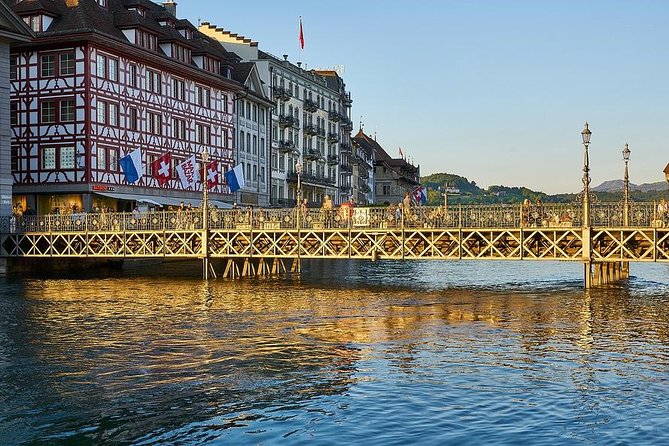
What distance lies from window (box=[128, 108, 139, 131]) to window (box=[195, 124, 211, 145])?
338 inches

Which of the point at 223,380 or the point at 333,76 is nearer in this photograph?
the point at 223,380

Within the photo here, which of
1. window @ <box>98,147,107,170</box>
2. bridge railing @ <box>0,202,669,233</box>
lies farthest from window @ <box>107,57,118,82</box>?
bridge railing @ <box>0,202,669,233</box>

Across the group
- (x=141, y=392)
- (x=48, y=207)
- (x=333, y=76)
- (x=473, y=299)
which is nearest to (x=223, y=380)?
(x=141, y=392)

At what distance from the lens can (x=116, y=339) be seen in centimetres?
2595

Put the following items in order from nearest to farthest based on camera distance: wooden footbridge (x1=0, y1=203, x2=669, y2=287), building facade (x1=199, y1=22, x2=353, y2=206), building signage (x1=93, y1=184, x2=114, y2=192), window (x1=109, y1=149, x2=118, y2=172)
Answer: wooden footbridge (x1=0, y1=203, x2=669, y2=287), building signage (x1=93, y1=184, x2=114, y2=192), window (x1=109, y1=149, x2=118, y2=172), building facade (x1=199, y1=22, x2=353, y2=206)

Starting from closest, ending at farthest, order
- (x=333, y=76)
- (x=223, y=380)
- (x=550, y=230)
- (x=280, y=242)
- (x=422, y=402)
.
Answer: (x=422, y=402)
(x=223, y=380)
(x=550, y=230)
(x=280, y=242)
(x=333, y=76)

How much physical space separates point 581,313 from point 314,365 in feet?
45.7

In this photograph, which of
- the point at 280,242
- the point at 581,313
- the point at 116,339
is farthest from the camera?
the point at 280,242

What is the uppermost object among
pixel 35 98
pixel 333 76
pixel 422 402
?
pixel 333 76

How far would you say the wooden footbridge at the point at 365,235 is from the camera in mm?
40406

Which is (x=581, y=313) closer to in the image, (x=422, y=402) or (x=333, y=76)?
(x=422, y=402)

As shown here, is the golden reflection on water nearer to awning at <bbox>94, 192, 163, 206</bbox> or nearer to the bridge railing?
the bridge railing

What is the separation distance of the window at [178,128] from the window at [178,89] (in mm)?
1660

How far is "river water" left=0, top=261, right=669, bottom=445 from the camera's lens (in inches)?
613
